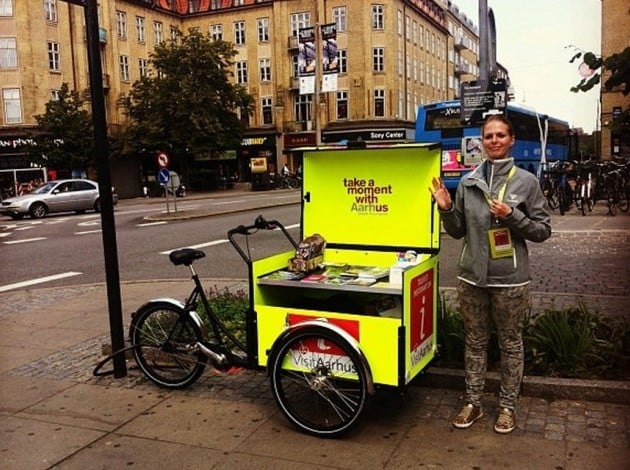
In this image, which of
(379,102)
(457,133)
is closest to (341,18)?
(379,102)

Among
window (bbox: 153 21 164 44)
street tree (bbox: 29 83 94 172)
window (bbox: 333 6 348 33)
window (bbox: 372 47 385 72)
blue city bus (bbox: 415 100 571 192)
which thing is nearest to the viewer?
blue city bus (bbox: 415 100 571 192)

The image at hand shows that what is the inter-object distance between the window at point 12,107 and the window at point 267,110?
19.8m

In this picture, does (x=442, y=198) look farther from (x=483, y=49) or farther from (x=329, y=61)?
(x=329, y=61)

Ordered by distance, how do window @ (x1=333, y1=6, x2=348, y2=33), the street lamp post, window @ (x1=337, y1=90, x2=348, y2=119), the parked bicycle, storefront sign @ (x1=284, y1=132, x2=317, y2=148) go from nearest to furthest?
the parked bicycle < the street lamp post < window @ (x1=333, y1=6, x2=348, y2=33) < storefront sign @ (x1=284, y1=132, x2=317, y2=148) < window @ (x1=337, y1=90, x2=348, y2=119)

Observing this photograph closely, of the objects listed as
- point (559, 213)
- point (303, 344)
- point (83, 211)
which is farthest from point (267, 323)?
point (83, 211)

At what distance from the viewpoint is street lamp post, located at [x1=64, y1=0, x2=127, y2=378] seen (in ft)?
15.4

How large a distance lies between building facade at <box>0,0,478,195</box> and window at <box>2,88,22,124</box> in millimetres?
63

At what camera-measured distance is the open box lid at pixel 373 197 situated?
4.42 m

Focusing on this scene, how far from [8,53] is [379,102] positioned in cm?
2704

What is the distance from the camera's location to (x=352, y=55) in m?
51.6

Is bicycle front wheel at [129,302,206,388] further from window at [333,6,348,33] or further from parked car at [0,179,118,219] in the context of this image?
window at [333,6,348,33]

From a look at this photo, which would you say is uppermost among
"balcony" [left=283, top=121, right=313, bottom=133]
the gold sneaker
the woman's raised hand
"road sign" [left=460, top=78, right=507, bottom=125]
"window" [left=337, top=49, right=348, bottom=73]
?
"window" [left=337, top=49, right=348, bottom=73]

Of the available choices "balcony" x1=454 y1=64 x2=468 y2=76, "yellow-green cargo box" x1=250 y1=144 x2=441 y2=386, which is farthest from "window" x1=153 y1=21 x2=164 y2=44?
"yellow-green cargo box" x1=250 y1=144 x2=441 y2=386

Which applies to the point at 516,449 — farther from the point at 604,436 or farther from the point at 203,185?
the point at 203,185
